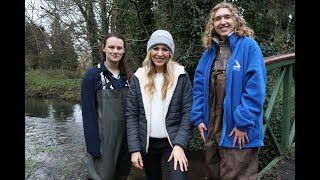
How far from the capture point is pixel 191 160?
6512mm

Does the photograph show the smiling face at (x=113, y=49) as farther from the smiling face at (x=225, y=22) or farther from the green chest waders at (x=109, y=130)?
the smiling face at (x=225, y=22)

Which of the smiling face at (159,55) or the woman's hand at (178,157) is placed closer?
the woman's hand at (178,157)

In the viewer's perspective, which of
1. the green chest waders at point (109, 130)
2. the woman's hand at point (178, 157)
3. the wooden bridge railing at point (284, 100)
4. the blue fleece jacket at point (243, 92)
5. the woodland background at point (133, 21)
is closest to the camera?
the blue fleece jacket at point (243, 92)

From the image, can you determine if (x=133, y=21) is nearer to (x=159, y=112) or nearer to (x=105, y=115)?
(x=105, y=115)

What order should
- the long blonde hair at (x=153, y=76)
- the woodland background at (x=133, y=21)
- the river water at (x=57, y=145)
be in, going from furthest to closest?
the woodland background at (x=133, y=21)
the river water at (x=57, y=145)
the long blonde hair at (x=153, y=76)

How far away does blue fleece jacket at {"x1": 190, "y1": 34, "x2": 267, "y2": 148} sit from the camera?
224 cm

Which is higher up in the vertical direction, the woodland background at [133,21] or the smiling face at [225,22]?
the woodland background at [133,21]

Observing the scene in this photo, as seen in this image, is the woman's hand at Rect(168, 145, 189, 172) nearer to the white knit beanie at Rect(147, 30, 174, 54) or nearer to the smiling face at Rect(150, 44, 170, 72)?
the smiling face at Rect(150, 44, 170, 72)

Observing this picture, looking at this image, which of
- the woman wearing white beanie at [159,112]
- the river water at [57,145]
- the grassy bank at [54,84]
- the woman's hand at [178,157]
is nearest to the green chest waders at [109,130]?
the woman wearing white beanie at [159,112]

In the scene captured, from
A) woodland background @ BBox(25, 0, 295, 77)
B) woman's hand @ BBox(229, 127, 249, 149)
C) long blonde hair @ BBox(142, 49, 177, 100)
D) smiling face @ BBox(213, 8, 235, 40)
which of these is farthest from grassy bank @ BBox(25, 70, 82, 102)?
woman's hand @ BBox(229, 127, 249, 149)

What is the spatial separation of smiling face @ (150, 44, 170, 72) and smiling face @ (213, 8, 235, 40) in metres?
0.43

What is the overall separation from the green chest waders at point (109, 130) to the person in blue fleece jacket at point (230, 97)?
59cm

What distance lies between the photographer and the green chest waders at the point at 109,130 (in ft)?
8.73
